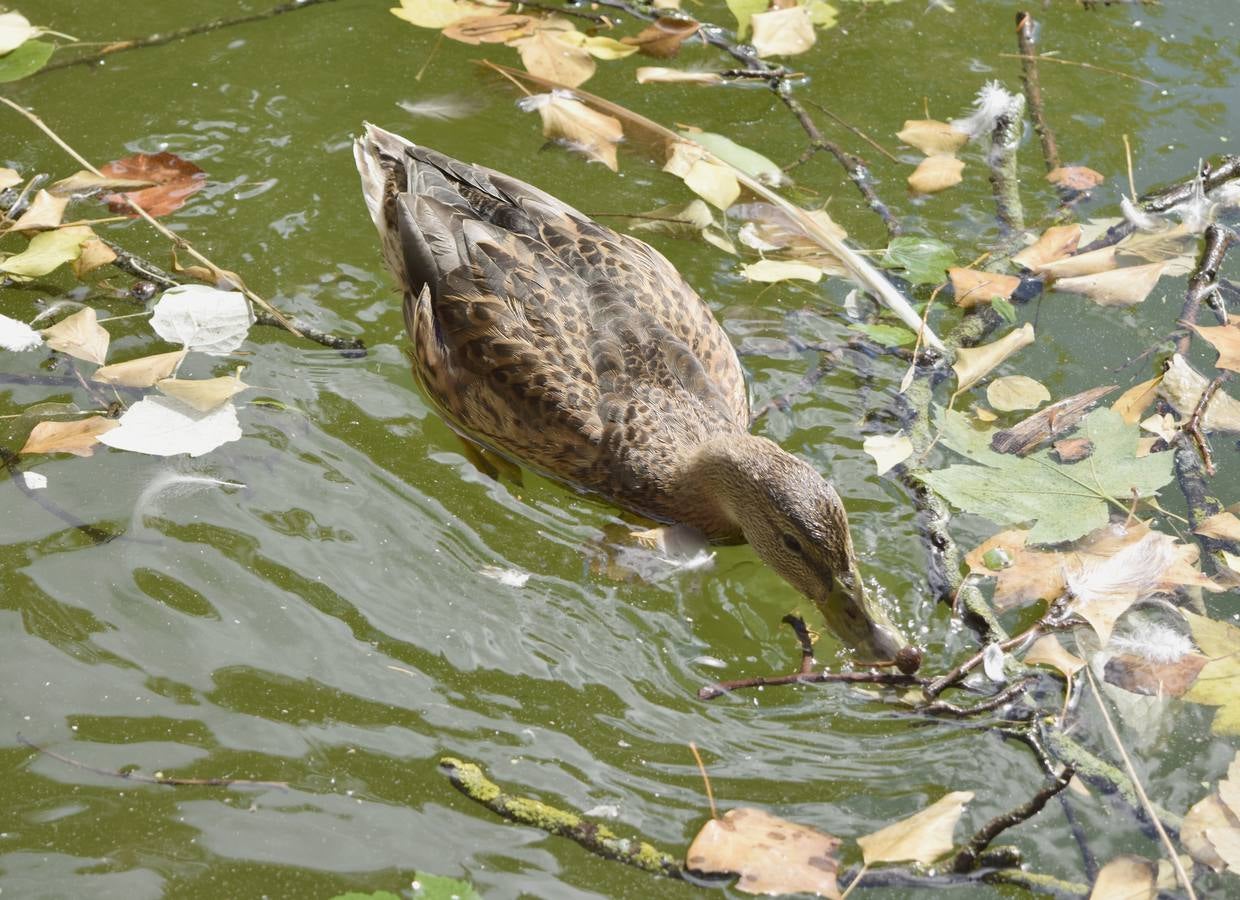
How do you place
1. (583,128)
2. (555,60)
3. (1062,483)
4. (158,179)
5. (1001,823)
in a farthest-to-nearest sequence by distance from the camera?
(555,60) → (583,128) → (158,179) → (1062,483) → (1001,823)

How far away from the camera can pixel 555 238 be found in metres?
4.86

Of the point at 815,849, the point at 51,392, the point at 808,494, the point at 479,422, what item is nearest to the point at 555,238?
the point at 479,422

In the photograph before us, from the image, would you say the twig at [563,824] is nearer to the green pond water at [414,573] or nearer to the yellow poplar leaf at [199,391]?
the green pond water at [414,573]

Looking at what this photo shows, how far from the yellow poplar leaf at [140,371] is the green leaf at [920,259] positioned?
9.42 feet

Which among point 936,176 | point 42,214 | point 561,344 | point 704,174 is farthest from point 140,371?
point 936,176

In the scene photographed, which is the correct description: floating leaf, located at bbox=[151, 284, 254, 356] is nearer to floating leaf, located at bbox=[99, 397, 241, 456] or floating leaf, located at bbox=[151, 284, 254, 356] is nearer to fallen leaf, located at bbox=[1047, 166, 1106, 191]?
floating leaf, located at bbox=[99, 397, 241, 456]

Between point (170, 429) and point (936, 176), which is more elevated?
point (936, 176)

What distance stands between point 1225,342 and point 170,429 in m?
3.95

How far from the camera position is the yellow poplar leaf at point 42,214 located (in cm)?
530

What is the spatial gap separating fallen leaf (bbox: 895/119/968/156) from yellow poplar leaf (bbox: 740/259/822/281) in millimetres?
1107

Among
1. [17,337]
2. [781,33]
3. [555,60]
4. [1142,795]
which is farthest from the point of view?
[781,33]

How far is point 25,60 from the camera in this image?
613 centimetres

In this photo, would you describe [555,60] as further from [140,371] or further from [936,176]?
[140,371]

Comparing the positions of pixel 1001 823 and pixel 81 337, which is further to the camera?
pixel 81 337
